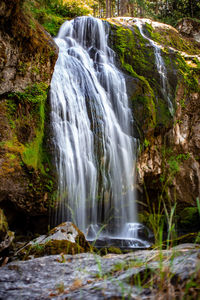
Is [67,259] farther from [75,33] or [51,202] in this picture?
[75,33]

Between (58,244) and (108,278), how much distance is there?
2.12 meters

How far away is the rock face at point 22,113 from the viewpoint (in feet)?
16.8

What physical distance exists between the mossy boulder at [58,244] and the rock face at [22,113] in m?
1.60

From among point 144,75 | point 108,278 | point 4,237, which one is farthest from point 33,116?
point 144,75

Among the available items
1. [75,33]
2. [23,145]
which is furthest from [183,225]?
[75,33]

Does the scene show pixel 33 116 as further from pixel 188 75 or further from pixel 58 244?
pixel 188 75

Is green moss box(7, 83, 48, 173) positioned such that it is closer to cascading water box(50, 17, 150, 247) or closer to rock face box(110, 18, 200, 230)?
cascading water box(50, 17, 150, 247)

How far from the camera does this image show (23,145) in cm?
557

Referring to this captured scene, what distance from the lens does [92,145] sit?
6.73 metres

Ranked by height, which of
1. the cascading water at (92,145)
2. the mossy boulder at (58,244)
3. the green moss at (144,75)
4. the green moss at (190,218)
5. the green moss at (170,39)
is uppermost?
the green moss at (170,39)

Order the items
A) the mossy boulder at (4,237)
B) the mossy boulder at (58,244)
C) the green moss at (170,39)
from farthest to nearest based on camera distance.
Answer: the green moss at (170,39) → the mossy boulder at (4,237) → the mossy boulder at (58,244)

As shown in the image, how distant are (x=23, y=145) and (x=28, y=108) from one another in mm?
1052

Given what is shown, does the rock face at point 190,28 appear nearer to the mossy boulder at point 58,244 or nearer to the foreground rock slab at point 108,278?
the mossy boulder at point 58,244

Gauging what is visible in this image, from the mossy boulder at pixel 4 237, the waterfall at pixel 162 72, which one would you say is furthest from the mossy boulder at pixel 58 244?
the waterfall at pixel 162 72
